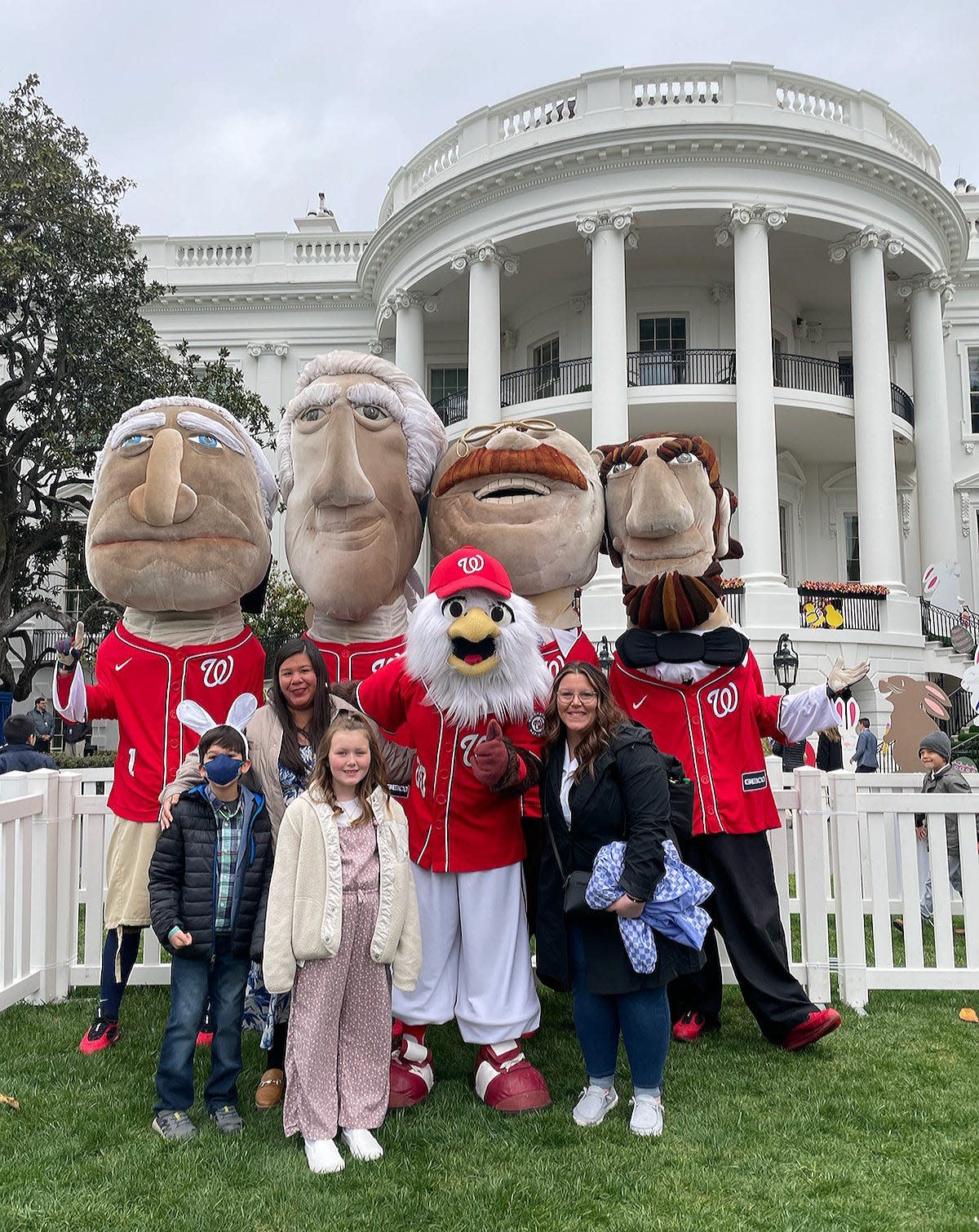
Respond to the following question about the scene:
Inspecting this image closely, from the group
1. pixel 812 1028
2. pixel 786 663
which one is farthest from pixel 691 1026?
pixel 786 663

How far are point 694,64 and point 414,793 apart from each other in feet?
59.3

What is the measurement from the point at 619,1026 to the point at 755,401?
14969 mm

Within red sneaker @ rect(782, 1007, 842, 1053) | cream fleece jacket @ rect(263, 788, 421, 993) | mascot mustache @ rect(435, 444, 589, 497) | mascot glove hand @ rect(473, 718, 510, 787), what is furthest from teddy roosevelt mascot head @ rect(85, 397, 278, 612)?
red sneaker @ rect(782, 1007, 842, 1053)

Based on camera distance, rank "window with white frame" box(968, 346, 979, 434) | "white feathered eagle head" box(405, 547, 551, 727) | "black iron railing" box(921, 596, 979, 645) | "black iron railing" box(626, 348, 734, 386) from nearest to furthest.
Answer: "white feathered eagle head" box(405, 547, 551, 727) → "black iron railing" box(921, 596, 979, 645) → "black iron railing" box(626, 348, 734, 386) → "window with white frame" box(968, 346, 979, 434)

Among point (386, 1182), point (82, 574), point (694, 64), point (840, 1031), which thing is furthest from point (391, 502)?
point (694, 64)

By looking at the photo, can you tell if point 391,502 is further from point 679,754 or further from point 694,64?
point 694,64

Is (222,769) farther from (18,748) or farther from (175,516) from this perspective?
(18,748)

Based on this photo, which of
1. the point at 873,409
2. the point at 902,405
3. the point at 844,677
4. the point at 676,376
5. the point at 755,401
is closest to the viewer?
the point at 844,677

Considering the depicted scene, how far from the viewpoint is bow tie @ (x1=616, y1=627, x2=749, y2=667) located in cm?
428

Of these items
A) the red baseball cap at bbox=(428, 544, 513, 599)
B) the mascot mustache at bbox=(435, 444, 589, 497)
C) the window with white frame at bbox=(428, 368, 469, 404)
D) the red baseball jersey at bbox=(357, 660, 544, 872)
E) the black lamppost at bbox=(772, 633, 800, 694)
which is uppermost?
the window with white frame at bbox=(428, 368, 469, 404)

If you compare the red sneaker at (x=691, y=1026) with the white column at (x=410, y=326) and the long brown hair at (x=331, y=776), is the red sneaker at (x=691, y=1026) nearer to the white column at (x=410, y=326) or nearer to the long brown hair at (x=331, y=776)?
the long brown hair at (x=331, y=776)

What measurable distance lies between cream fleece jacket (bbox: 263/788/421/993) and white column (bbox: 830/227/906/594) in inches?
627

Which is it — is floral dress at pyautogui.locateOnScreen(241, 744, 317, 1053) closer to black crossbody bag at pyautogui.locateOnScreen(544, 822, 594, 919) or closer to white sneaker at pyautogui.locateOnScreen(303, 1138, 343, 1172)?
white sneaker at pyautogui.locateOnScreen(303, 1138, 343, 1172)

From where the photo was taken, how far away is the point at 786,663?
573 inches
